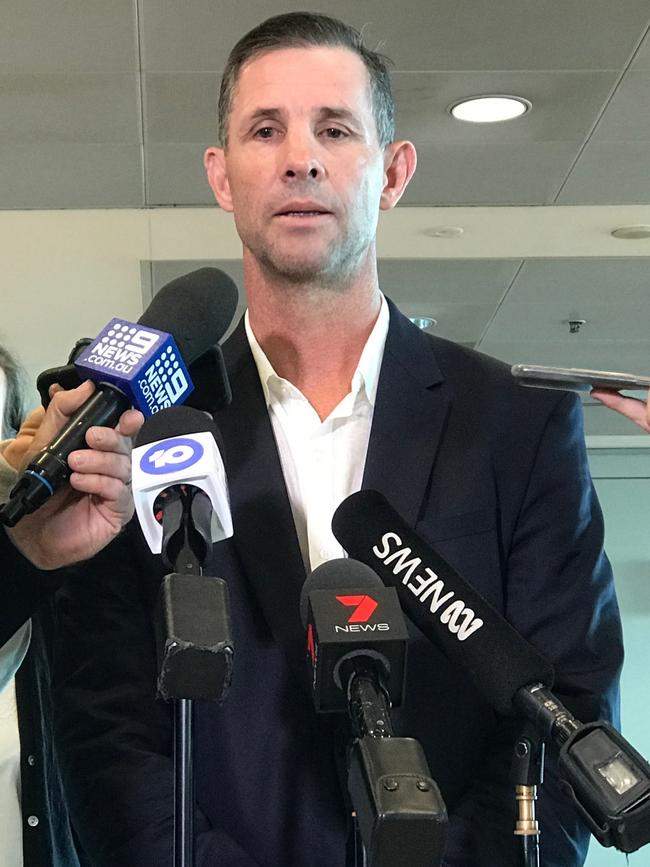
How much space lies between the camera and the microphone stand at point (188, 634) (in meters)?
0.72

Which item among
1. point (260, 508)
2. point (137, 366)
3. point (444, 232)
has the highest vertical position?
point (444, 232)

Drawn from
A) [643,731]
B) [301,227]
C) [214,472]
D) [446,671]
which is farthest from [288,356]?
[643,731]

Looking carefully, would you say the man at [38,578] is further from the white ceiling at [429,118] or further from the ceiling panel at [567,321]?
the ceiling panel at [567,321]

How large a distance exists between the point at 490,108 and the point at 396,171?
87.1 inches

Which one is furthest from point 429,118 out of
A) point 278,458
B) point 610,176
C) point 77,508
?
point 77,508

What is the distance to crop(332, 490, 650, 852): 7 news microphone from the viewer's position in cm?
71

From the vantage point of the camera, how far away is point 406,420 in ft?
4.57

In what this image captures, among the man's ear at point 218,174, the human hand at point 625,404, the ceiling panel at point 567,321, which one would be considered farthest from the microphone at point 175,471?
the ceiling panel at point 567,321

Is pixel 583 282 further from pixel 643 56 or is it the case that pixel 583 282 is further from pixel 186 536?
pixel 186 536

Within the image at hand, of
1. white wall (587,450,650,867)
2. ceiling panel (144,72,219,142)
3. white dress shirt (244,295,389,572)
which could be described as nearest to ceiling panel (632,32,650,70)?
ceiling panel (144,72,219,142)

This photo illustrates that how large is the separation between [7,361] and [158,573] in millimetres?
752

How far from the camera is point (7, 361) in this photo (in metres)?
1.93

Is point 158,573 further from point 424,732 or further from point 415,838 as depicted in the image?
point 415,838

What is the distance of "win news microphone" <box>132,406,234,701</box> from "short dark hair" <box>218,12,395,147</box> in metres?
0.70
